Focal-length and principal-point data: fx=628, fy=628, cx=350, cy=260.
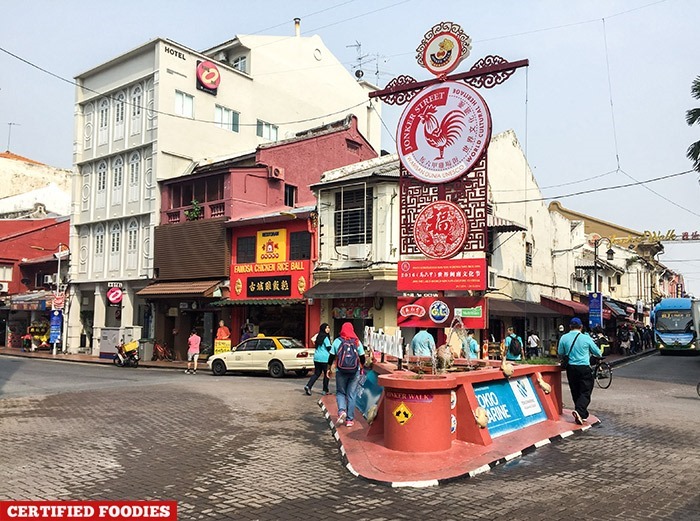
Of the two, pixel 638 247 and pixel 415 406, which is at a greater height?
pixel 638 247

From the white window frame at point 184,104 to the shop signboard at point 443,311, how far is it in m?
17.5

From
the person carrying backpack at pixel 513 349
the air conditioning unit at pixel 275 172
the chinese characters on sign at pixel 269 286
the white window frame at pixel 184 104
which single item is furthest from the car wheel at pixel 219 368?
the white window frame at pixel 184 104

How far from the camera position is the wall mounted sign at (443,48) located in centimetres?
1475

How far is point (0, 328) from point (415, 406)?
1734 inches

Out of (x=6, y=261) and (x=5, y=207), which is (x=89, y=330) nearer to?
(x=6, y=261)

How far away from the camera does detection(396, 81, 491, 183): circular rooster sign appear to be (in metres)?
14.2

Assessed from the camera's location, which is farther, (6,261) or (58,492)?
(6,261)

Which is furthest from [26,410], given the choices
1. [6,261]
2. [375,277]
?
[6,261]

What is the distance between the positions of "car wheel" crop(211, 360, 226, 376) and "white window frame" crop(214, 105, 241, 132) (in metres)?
17.8

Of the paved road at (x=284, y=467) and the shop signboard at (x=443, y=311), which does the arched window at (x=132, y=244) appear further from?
the paved road at (x=284, y=467)

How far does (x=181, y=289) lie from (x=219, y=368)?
865 centimetres

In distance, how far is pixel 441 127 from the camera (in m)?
14.8

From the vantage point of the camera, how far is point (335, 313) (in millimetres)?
26391

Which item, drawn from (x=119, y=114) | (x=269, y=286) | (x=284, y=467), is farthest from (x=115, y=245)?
(x=284, y=467)
